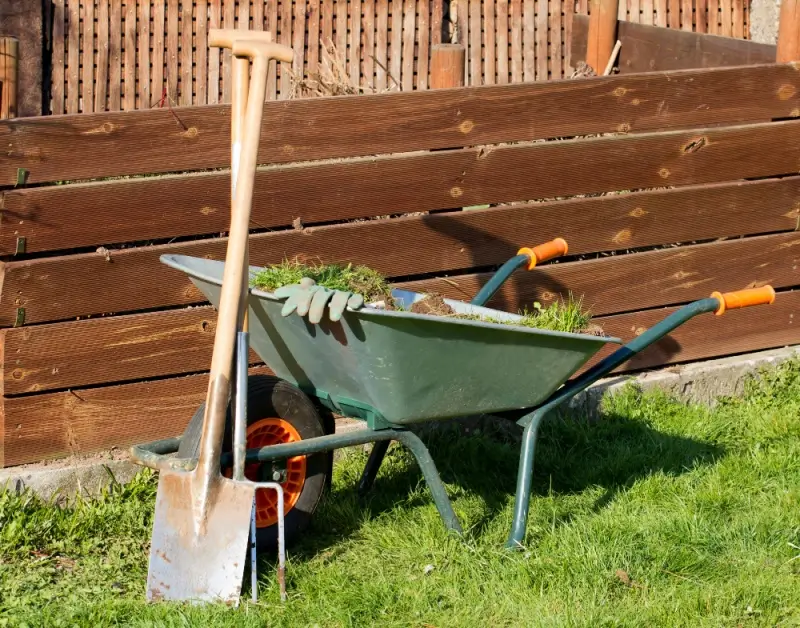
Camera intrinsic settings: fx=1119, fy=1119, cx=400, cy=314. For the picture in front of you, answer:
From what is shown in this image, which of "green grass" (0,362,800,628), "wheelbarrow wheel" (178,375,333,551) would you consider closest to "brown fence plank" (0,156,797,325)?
"green grass" (0,362,800,628)

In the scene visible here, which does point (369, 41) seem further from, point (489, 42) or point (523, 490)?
point (523, 490)

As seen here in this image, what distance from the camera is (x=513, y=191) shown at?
4754 millimetres

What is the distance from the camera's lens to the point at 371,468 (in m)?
4.15

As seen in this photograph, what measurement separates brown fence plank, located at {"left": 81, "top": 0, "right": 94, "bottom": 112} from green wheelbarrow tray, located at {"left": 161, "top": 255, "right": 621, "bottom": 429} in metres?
6.42

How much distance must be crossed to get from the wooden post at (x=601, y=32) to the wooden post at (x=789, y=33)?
989mm

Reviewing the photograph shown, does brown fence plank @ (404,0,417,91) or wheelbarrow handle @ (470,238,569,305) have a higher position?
brown fence plank @ (404,0,417,91)

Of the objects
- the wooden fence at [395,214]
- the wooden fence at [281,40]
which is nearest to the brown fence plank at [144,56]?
the wooden fence at [281,40]

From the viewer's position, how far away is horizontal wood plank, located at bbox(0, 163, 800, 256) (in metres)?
4.05

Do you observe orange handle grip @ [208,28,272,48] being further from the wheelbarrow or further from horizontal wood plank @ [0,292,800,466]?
horizontal wood plank @ [0,292,800,466]

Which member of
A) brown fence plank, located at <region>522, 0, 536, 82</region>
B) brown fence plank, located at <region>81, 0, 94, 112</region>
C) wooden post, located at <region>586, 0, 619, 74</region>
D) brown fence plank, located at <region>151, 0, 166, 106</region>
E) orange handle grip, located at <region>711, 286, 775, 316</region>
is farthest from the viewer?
brown fence plank, located at <region>522, 0, 536, 82</region>

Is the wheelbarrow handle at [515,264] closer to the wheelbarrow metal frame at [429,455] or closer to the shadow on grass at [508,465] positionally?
the wheelbarrow metal frame at [429,455]

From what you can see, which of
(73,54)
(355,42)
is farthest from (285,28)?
(73,54)

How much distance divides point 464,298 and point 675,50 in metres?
2.56

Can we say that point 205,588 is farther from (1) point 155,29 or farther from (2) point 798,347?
(1) point 155,29
